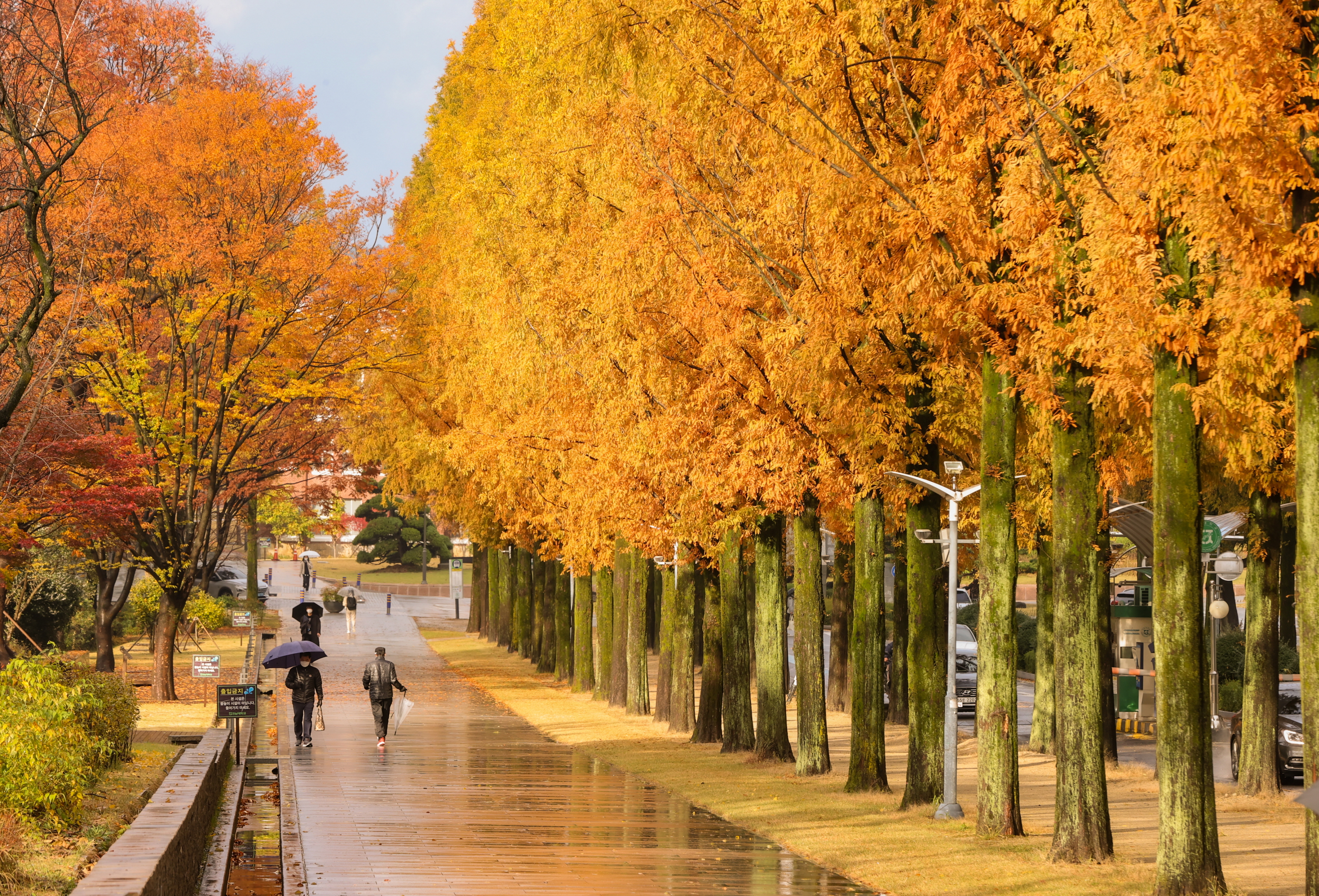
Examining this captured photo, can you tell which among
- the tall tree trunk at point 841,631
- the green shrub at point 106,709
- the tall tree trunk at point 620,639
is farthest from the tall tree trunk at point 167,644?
the tall tree trunk at point 841,631

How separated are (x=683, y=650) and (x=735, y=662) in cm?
387

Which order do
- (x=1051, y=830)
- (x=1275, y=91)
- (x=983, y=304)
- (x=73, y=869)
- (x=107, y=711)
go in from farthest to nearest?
(x=107, y=711) → (x=1051, y=830) → (x=983, y=304) → (x=73, y=869) → (x=1275, y=91)

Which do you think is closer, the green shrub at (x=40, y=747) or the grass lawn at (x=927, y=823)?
the green shrub at (x=40, y=747)

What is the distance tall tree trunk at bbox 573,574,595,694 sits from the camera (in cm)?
4078

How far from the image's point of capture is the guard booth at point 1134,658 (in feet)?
96.8

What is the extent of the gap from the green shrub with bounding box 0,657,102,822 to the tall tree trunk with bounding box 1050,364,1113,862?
972 centimetres

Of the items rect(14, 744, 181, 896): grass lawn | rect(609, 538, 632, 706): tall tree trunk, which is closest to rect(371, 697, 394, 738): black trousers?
rect(14, 744, 181, 896): grass lawn

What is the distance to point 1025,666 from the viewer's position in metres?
49.2

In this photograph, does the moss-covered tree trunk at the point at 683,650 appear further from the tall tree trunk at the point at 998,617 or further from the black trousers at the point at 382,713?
the tall tree trunk at the point at 998,617

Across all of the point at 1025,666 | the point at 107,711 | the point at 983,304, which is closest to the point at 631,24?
the point at 983,304

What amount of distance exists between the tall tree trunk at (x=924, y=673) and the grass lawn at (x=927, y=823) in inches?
15.9

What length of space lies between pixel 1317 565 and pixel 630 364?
13.3 m

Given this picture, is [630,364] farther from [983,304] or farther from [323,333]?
[323,333]

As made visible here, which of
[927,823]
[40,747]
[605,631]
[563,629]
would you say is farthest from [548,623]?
[40,747]
